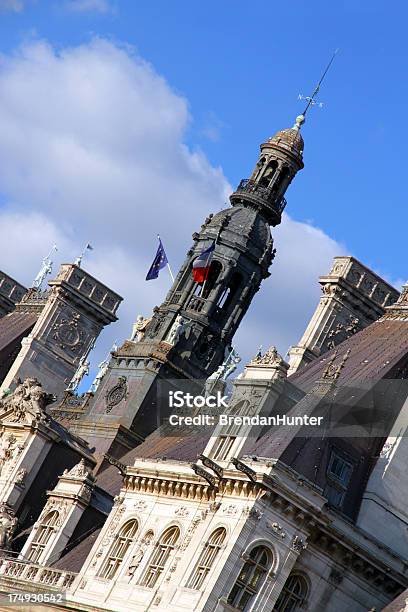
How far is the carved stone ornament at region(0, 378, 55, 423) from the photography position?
8994 centimetres

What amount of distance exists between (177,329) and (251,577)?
29650mm

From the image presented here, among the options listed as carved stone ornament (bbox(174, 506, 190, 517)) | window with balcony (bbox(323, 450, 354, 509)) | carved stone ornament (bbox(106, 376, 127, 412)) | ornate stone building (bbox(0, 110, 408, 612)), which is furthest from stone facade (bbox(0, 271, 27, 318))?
window with balcony (bbox(323, 450, 354, 509))

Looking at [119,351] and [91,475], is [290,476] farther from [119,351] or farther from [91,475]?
[119,351]

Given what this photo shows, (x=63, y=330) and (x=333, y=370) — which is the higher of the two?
(x=63, y=330)

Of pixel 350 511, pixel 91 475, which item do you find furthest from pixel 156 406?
pixel 350 511

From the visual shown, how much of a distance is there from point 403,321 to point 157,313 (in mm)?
20511

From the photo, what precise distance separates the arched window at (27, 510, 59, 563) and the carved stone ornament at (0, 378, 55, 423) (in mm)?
6086

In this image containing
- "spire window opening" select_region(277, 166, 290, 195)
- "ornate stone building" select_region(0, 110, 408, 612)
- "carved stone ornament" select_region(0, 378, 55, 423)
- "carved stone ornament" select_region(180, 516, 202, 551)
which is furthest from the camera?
"spire window opening" select_region(277, 166, 290, 195)

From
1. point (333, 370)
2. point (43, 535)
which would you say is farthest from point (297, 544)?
point (43, 535)

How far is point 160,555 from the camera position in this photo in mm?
73250

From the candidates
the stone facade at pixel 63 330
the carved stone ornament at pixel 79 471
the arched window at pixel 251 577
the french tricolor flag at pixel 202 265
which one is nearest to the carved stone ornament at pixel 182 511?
the arched window at pixel 251 577

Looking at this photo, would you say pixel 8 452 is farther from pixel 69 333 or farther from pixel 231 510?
pixel 69 333

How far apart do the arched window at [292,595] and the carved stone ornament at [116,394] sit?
28142mm

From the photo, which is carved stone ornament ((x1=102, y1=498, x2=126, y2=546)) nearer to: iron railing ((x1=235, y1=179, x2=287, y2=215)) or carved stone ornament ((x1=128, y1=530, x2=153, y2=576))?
carved stone ornament ((x1=128, y1=530, x2=153, y2=576))
